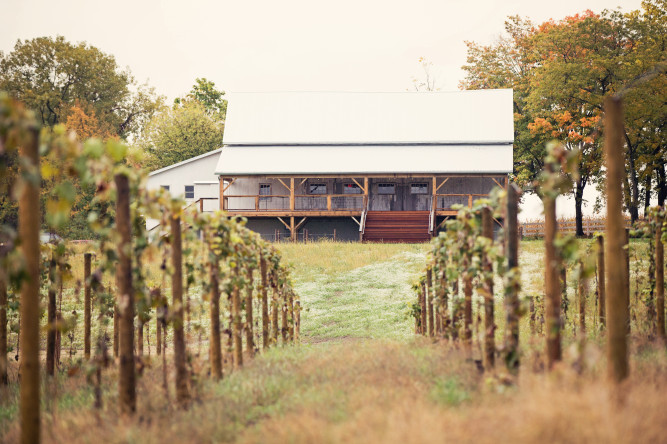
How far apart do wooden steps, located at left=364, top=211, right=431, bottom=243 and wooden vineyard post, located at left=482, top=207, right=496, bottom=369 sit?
2115 cm

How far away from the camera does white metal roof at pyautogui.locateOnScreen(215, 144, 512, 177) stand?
97.2 ft

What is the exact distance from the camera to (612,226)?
3.64 metres

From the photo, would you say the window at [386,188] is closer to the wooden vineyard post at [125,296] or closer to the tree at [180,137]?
the tree at [180,137]

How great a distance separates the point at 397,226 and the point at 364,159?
14.1 feet

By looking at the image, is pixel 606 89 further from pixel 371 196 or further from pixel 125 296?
pixel 125 296

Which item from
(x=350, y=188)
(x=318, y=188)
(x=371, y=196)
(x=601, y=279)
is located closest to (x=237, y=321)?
(x=601, y=279)

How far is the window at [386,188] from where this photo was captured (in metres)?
32.6

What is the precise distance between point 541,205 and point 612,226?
95cm

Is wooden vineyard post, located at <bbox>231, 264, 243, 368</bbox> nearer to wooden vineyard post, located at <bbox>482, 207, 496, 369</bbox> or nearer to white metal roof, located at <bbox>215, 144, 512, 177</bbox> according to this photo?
wooden vineyard post, located at <bbox>482, 207, 496, 369</bbox>

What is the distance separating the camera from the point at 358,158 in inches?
1218

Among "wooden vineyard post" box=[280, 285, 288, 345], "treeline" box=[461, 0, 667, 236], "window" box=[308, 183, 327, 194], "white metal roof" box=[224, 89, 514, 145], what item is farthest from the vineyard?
"window" box=[308, 183, 327, 194]

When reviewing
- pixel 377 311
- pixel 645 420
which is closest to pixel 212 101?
pixel 377 311

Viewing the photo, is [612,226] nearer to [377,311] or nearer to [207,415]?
[207,415]

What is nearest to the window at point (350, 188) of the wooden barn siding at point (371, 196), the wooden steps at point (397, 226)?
the wooden barn siding at point (371, 196)
